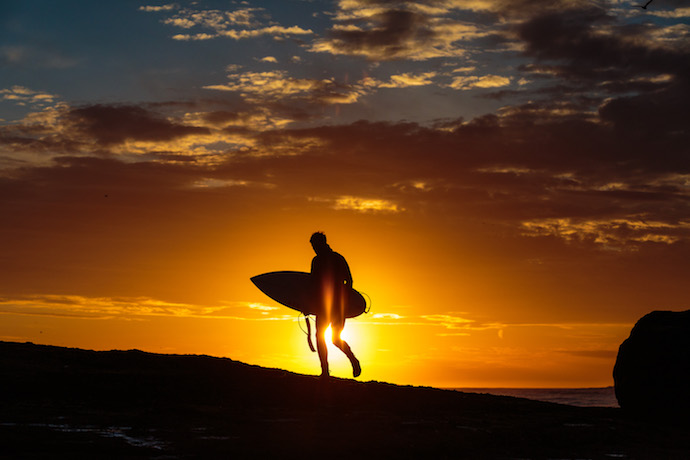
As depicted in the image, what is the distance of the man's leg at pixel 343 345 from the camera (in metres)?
13.1

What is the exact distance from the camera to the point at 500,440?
9.74 m

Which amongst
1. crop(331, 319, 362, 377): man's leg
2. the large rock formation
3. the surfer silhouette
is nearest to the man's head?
the surfer silhouette

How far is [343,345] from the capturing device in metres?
13.2

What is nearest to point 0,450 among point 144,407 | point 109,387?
point 144,407

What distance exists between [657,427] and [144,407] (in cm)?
796

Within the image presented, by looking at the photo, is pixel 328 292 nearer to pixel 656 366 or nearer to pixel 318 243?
pixel 318 243

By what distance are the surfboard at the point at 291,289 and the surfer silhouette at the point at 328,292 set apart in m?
1.68

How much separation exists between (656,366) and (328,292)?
570cm

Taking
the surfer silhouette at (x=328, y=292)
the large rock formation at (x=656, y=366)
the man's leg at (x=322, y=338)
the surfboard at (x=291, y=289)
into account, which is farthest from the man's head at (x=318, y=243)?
the large rock formation at (x=656, y=366)

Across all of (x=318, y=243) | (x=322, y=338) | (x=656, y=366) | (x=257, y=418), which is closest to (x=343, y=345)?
(x=322, y=338)

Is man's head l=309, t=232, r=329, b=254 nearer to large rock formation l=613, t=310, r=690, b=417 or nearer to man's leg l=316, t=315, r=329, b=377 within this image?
man's leg l=316, t=315, r=329, b=377

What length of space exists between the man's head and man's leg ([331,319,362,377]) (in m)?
1.32

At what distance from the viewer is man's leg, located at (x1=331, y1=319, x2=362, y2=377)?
13141mm

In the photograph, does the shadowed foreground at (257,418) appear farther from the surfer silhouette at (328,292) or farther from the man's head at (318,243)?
the man's head at (318,243)
